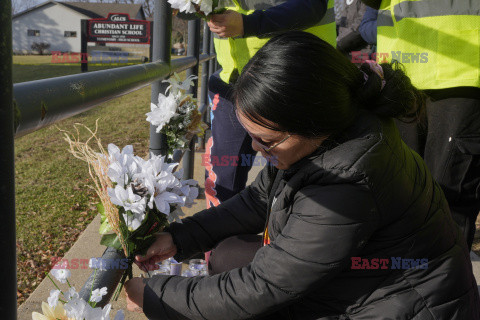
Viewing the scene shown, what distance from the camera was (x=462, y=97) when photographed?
6.93 feet

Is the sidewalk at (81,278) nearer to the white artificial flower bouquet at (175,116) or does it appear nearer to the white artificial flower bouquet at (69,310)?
the white artificial flower bouquet at (175,116)

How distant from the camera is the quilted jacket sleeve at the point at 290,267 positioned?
1.27 m

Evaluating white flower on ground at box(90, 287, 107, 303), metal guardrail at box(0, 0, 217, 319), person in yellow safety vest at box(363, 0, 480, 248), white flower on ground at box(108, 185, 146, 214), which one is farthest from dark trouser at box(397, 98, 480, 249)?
white flower on ground at box(90, 287, 107, 303)

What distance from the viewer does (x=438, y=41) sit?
2.12 metres

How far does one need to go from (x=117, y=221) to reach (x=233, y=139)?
3.63 feet

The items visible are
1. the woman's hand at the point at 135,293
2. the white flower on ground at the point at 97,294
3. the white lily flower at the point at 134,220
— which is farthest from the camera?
the woman's hand at the point at 135,293

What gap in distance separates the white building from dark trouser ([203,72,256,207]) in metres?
37.1

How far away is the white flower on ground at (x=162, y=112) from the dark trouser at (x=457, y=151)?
1.10m

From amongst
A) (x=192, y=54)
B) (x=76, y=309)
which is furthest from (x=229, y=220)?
(x=192, y=54)

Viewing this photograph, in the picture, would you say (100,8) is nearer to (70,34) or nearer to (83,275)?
(70,34)

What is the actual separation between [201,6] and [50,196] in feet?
10.1

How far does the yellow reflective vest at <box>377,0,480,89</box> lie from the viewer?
2.06 m

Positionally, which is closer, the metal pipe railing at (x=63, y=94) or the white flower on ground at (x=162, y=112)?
the metal pipe railing at (x=63, y=94)

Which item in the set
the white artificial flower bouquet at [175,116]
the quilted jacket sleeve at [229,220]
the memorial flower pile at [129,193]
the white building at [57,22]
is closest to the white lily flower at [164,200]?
the memorial flower pile at [129,193]
